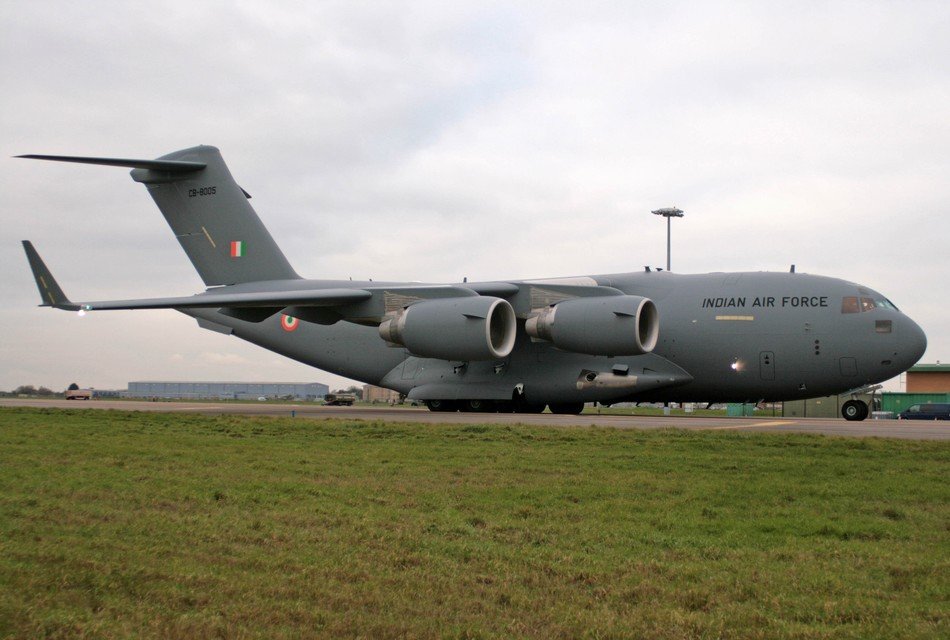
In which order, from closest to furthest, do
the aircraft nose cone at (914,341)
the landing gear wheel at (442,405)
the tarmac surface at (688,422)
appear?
the tarmac surface at (688,422)
the aircraft nose cone at (914,341)
the landing gear wheel at (442,405)

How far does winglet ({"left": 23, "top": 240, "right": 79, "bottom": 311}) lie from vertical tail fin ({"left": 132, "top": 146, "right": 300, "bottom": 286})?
3.95 metres

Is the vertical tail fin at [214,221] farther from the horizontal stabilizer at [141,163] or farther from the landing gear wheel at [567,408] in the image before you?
the landing gear wheel at [567,408]

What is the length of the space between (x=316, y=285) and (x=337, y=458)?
15.6 meters

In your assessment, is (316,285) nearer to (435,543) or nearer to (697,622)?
(435,543)

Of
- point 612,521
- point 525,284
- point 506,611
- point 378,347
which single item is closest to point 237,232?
point 378,347

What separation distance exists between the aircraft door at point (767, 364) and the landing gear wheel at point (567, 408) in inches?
184

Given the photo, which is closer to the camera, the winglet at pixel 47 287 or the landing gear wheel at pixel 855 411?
the landing gear wheel at pixel 855 411

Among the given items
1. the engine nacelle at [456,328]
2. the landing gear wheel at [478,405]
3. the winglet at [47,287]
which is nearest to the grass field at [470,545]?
the engine nacelle at [456,328]

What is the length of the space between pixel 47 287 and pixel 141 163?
410cm

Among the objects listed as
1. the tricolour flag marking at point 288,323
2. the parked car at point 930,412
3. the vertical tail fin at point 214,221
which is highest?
the vertical tail fin at point 214,221

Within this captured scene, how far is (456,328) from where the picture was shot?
19.4 m

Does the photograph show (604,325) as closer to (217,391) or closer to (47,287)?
(47,287)

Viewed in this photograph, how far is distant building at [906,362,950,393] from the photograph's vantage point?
44.4 metres

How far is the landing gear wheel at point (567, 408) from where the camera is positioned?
72.7ft
